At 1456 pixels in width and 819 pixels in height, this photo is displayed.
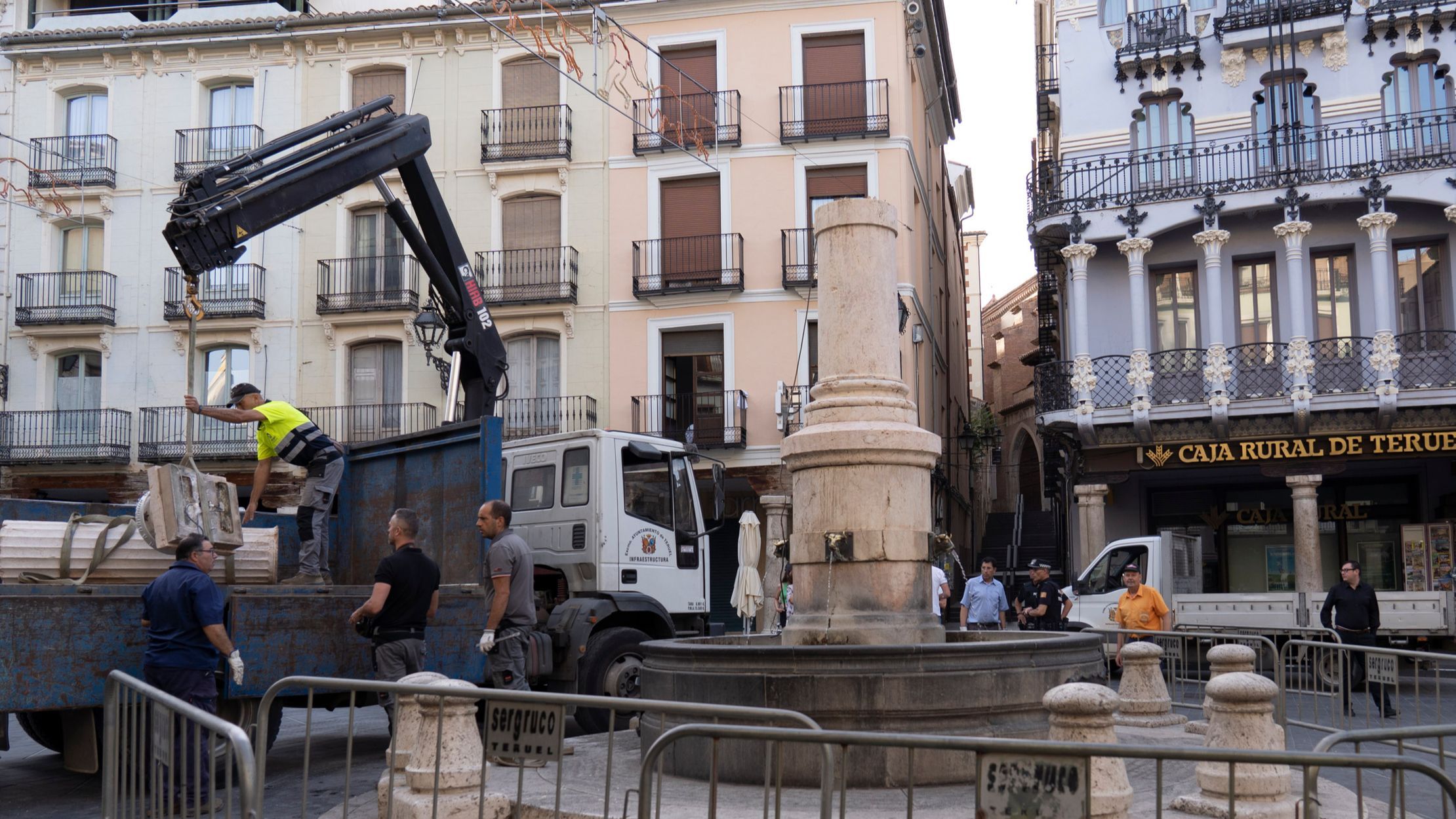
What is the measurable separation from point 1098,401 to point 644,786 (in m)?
21.4

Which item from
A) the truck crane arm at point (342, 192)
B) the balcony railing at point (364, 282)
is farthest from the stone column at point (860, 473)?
the balcony railing at point (364, 282)

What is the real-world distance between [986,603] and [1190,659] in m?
4.06

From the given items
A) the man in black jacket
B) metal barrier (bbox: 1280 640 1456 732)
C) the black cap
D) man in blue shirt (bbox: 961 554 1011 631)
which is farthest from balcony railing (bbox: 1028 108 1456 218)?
the black cap

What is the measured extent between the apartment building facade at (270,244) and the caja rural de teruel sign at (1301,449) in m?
11.2

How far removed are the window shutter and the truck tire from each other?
1975cm

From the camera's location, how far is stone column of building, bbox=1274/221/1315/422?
23.1 metres

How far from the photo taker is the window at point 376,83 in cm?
2839

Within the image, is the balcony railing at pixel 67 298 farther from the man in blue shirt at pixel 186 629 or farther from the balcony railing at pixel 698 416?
the man in blue shirt at pixel 186 629

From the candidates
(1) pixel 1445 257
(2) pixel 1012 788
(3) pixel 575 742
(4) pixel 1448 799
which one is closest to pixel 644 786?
(2) pixel 1012 788

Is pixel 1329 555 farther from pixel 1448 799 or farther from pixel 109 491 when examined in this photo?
pixel 109 491

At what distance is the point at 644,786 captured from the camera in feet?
15.6

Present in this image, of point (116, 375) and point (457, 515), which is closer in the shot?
point (457, 515)

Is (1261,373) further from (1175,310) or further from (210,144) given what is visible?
(210,144)

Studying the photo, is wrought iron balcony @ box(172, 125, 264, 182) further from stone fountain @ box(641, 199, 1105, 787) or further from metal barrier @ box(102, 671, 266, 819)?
metal barrier @ box(102, 671, 266, 819)
